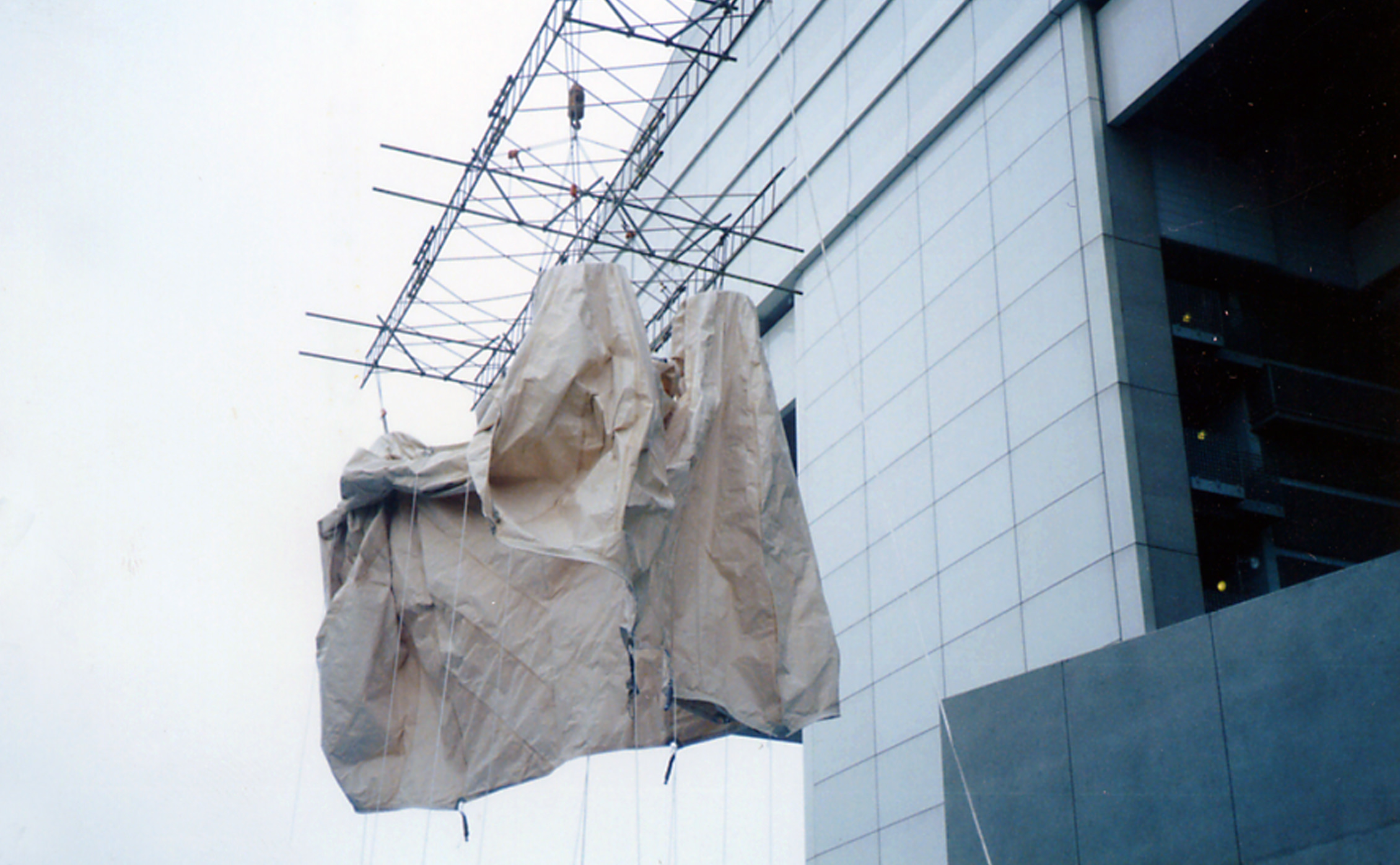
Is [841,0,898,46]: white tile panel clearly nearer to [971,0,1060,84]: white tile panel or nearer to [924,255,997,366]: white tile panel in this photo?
[971,0,1060,84]: white tile panel

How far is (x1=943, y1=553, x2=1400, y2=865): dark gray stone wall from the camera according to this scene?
8.13 m

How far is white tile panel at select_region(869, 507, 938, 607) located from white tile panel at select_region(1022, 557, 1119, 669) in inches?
64.6

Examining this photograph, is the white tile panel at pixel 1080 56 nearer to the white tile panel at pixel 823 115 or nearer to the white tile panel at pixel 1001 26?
the white tile panel at pixel 1001 26

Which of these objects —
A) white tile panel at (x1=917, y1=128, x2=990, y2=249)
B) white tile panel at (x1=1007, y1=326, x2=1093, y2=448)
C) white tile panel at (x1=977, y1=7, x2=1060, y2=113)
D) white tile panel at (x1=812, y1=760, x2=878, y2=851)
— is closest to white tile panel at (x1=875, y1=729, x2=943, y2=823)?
white tile panel at (x1=812, y1=760, x2=878, y2=851)

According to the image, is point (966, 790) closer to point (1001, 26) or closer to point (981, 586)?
point (981, 586)

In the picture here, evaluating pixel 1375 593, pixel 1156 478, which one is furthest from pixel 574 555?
pixel 1156 478

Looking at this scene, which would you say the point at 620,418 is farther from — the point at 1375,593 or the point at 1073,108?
the point at 1073,108

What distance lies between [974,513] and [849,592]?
8.83ft

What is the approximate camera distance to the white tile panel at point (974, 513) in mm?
13547

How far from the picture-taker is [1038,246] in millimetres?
13773

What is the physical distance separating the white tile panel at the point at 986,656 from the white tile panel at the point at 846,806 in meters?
1.75

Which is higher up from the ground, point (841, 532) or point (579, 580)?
point (841, 532)

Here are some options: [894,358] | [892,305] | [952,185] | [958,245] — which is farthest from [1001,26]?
[894,358]

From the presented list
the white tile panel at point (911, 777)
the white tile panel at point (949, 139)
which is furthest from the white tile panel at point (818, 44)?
the white tile panel at point (911, 777)
